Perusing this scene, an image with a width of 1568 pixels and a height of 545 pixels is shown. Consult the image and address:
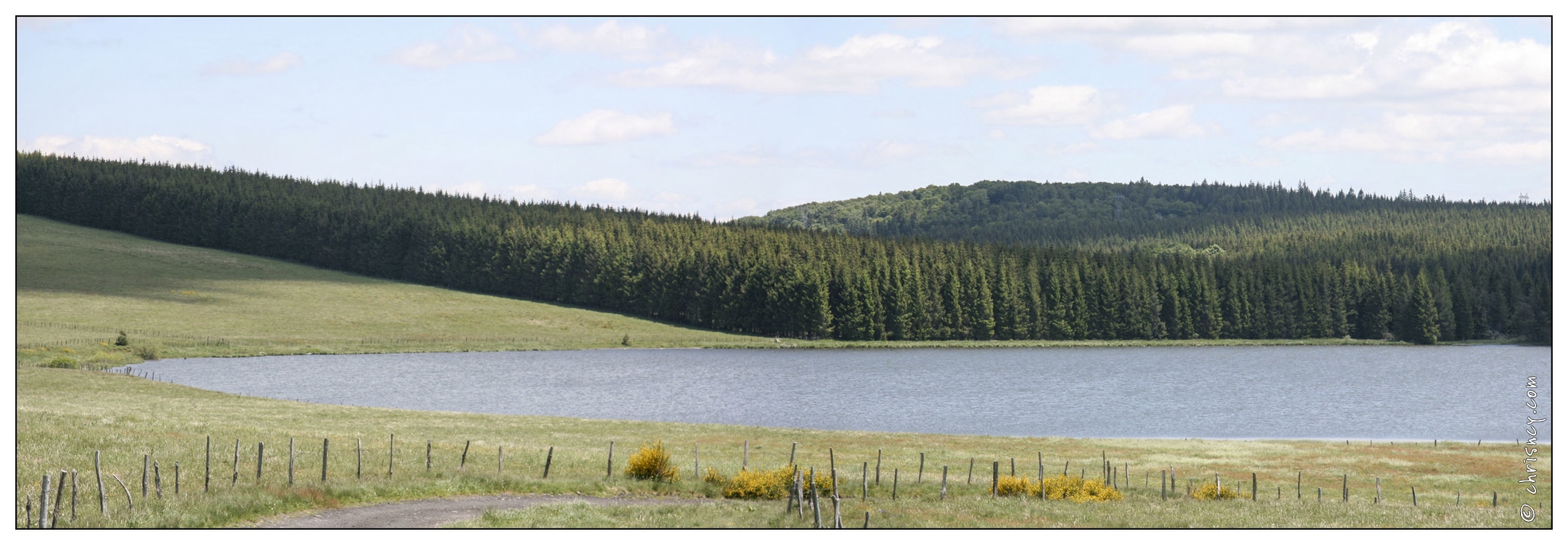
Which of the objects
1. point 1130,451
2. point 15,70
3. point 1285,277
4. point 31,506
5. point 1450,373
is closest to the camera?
point 15,70

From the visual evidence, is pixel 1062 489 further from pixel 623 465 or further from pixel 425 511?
pixel 425 511

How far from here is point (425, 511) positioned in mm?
28609

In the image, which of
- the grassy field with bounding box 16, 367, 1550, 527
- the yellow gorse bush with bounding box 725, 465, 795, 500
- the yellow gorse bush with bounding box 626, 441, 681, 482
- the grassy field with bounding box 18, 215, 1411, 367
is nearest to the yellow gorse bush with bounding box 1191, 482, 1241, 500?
the grassy field with bounding box 16, 367, 1550, 527

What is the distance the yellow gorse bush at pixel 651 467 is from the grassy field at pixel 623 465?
118 cm

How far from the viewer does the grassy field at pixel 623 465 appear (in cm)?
2745

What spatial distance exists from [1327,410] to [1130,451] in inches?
1212

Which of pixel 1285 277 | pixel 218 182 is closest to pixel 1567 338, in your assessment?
pixel 1285 277

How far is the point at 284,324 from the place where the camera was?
441ft

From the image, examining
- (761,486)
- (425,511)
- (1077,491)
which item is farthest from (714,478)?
(1077,491)

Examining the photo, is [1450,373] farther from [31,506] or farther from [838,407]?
[31,506]

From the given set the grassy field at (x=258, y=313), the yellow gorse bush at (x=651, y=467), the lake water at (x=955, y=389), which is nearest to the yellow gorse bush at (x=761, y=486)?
the yellow gorse bush at (x=651, y=467)

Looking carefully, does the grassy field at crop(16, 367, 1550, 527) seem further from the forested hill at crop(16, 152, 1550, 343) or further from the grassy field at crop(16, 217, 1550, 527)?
the forested hill at crop(16, 152, 1550, 343)

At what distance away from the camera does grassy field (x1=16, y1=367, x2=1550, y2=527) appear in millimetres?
27453

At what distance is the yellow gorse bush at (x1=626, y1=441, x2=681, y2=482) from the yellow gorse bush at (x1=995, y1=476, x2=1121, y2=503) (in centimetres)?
959
